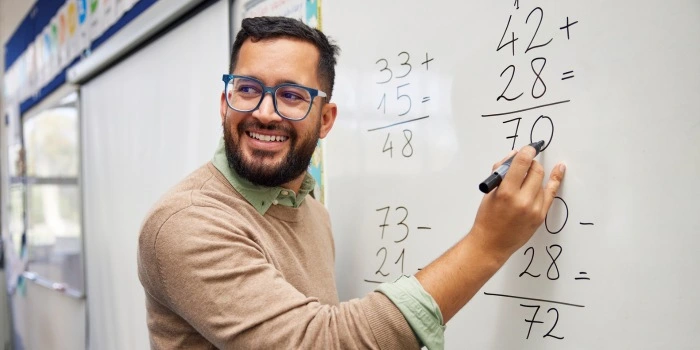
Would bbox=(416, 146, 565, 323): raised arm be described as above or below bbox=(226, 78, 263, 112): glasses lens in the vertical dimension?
below

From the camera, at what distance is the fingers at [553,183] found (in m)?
0.68

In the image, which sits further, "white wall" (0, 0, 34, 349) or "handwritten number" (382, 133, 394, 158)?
Answer: "white wall" (0, 0, 34, 349)

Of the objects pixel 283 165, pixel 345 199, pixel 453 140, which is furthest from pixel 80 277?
pixel 453 140

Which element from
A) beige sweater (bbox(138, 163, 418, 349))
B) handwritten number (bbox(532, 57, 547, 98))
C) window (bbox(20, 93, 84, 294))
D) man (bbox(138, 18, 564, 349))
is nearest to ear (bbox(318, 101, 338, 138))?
man (bbox(138, 18, 564, 349))

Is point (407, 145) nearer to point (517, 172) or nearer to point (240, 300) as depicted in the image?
point (517, 172)

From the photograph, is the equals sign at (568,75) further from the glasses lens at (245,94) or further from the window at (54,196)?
the window at (54,196)

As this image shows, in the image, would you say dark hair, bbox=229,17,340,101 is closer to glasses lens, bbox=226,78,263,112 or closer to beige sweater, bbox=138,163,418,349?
glasses lens, bbox=226,78,263,112

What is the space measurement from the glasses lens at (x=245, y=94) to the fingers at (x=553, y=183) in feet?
1.48

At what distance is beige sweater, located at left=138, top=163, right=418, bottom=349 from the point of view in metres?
0.60

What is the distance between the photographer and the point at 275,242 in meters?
0.82

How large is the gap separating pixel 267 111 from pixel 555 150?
427 mm

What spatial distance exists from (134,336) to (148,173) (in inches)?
24.7

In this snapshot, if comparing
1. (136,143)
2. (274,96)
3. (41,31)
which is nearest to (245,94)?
(274,96)

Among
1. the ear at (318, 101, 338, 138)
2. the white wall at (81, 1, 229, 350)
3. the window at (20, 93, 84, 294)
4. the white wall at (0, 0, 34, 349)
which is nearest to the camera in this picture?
the ear at (318, 101, 338, 138)
